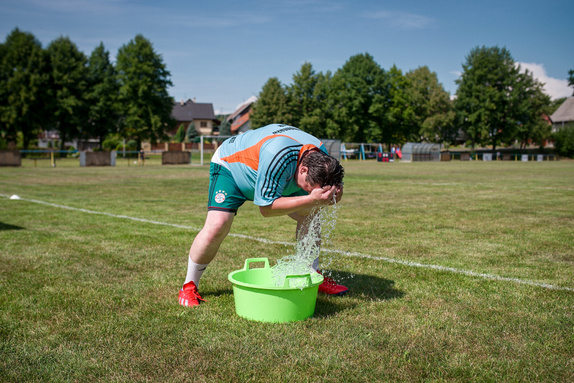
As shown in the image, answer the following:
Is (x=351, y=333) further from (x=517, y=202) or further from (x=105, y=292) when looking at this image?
(x=517, y=202)

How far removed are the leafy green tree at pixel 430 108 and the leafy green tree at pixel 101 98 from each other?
148ft

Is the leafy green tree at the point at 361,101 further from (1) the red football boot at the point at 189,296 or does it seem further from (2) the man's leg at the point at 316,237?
(1) the red football boot at the point at 189,296

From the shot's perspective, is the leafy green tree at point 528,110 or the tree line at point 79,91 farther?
the leafy green tree at point 528,110

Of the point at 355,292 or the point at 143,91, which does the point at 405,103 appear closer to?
the point at 143,91

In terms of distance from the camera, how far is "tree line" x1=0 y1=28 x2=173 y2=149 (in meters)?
57.5

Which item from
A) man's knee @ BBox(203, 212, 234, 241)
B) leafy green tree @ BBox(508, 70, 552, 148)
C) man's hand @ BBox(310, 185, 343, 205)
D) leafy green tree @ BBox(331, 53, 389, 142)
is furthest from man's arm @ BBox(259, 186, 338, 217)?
leafy green tree @ BBox(508, 70, 552, 148)

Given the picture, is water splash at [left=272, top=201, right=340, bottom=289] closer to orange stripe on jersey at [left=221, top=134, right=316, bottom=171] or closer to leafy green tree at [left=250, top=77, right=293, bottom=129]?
orange stripe on jersey at [left=221, top=134, right=316, bottom=171]

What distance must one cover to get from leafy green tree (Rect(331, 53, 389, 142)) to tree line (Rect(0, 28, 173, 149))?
25543mm

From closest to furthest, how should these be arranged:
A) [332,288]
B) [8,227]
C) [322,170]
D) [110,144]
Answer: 1. [322,170]
2. [332,288]
3. [8,227]
4. [110,144]

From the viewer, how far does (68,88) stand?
196 feet

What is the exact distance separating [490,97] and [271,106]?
33.8 metres

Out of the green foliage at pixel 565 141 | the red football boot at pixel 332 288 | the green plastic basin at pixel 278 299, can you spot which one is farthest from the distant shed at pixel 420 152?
the green plastic basin at pixel 278 299

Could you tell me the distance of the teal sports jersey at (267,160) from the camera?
11.0 feet

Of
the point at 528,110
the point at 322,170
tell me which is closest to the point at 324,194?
the point at 322,170
